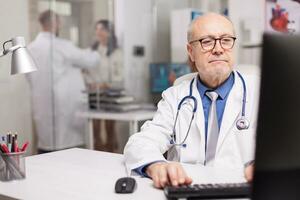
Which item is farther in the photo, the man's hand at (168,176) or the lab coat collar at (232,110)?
the lab coat collar at (232,110)

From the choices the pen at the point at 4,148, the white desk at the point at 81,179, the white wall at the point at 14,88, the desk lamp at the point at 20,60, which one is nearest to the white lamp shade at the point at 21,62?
the desk lamp at the point at 20,60

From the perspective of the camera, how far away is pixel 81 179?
120 cm

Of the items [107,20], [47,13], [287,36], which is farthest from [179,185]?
[107,20]

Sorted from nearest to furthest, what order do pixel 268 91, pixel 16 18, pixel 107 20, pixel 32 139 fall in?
1. pixel 268 91
2. pixel 16 18
3. pixel 32 139
4. pixel 107 20

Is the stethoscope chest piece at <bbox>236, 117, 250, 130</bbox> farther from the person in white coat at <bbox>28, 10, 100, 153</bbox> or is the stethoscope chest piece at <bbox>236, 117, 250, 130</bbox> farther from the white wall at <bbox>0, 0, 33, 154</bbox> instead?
the person in white coat at <bbox>28, 10, 100, 153</bbox>

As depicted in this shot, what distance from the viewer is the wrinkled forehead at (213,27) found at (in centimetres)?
157

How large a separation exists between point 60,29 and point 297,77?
3117 millimetres

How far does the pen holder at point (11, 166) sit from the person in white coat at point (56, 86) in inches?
80.3

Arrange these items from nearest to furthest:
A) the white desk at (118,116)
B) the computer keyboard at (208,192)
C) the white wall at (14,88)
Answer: the computer keyboard at (208,192) < the white wall at (14,88) < the white desk at (118,116)

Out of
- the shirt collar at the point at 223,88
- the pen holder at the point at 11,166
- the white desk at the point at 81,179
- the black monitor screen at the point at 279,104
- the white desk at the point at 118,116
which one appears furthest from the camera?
the white desk at the point at 118,116

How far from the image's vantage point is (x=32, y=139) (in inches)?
125

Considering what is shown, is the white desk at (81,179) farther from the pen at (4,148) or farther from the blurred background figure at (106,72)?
the blurred background figure at (106,72)

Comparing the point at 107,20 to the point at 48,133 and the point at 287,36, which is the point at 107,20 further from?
the point at 287,36

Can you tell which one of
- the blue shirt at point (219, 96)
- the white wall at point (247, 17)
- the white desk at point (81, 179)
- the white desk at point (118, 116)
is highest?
the white wall at point (247, 17)
